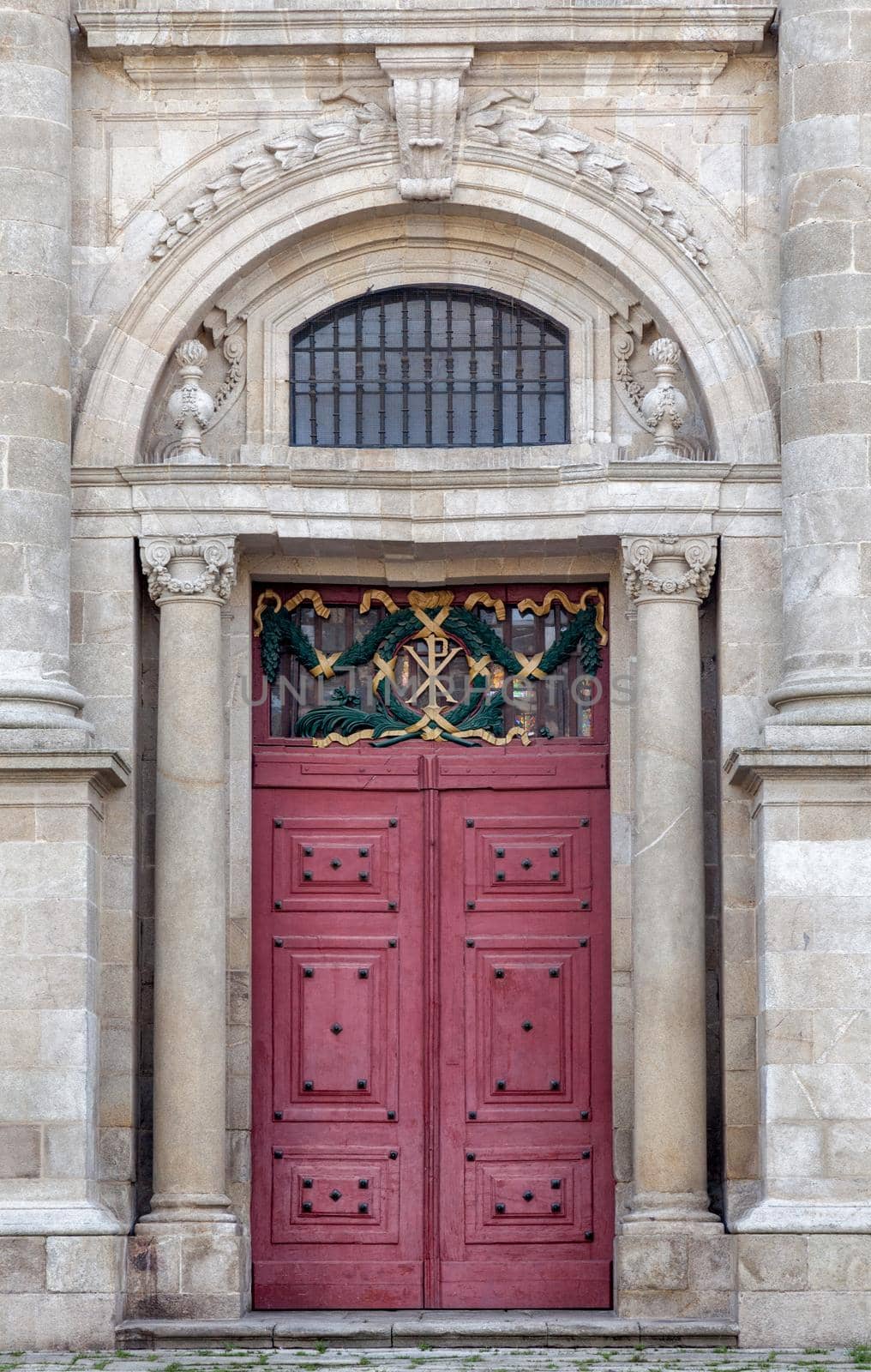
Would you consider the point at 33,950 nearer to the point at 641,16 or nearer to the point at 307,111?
the point at 307,111

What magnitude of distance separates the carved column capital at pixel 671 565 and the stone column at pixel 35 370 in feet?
11.3

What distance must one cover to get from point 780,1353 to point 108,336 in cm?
728

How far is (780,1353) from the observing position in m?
15.8

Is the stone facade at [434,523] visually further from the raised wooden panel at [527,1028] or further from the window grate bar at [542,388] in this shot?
the raised wooden panel at [527,1028]

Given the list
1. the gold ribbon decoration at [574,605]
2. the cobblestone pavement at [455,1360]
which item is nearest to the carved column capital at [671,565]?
the gold ribbon decoration at [574,605]

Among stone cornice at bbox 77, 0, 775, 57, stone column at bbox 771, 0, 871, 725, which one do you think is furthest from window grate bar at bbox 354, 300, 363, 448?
stone column at bbox 771, 0, 871, 725

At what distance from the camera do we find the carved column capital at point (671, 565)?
56.8 feet

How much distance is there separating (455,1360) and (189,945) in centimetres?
303

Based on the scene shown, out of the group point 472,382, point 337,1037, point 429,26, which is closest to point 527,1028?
point 337,1037

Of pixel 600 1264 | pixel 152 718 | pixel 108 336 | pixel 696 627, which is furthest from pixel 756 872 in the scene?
pixel 108 336

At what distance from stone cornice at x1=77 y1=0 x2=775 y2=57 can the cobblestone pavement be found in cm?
787

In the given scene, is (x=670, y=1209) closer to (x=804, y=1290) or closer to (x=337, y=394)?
(x=804, y=1290)

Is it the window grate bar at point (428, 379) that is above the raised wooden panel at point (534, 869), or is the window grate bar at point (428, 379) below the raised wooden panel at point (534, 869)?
above

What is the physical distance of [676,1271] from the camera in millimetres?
16609
